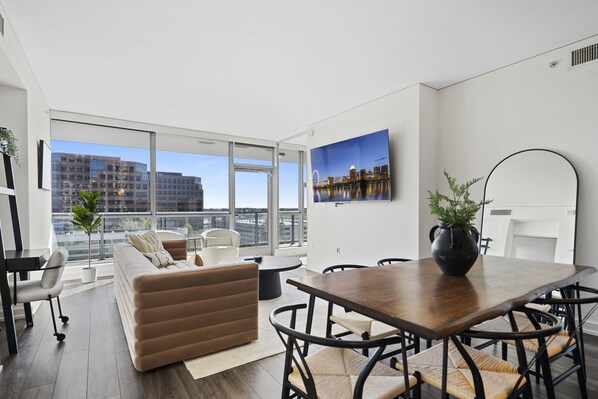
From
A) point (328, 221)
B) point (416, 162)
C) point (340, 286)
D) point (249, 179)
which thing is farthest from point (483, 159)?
point (249, 179)

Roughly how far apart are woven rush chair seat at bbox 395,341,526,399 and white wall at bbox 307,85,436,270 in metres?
2.57

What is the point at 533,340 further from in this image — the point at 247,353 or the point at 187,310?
the point at 187,310

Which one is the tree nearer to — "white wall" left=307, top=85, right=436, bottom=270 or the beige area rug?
the beige area rug

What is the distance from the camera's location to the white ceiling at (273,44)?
2525 mm

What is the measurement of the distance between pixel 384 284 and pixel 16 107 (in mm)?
4260

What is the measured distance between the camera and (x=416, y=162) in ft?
13.1

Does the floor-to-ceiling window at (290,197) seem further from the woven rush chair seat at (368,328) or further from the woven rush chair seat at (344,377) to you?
the woven rush chair seat at (344,377)

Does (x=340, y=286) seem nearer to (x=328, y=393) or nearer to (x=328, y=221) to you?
(x=328, y=393)

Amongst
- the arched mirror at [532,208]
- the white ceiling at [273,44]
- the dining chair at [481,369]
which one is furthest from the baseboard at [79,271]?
the arched mirror at [532,208]

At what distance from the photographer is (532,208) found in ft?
10.7

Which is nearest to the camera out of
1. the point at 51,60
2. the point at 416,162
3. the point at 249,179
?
the point at 51,60

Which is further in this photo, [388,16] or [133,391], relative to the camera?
[388,16]

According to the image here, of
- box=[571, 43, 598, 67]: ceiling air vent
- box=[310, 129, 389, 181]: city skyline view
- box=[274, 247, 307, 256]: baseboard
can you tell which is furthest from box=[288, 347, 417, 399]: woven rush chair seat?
box=[274, 247, 307, 256]: baseboard

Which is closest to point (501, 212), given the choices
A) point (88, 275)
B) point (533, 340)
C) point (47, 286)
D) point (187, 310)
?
point (533, 340)
